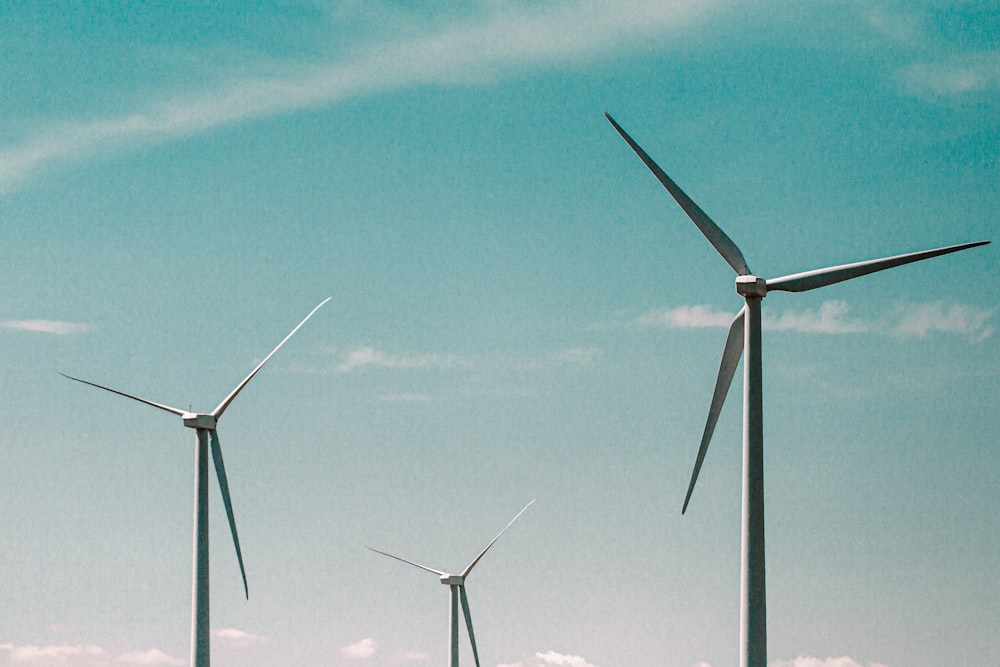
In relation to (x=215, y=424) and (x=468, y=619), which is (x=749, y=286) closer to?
(x=215, y=424)

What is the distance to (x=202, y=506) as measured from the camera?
5488 centimetres

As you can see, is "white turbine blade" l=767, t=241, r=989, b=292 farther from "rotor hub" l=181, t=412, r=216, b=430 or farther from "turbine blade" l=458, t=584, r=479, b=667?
"turbine blade" l=458, t=584, r=479, b=667

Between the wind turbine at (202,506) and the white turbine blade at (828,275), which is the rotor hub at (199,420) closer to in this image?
the wind turbine at (202,506)

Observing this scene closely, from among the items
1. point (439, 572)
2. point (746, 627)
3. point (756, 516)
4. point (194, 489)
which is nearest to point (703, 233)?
point (756, 516)

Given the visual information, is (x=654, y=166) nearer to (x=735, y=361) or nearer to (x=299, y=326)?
A: (x=735, y=361)

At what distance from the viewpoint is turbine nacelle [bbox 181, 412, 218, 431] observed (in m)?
56.2

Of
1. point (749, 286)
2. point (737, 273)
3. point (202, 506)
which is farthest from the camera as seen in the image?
point (202, 506)

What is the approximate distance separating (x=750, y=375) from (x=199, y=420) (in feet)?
90.8

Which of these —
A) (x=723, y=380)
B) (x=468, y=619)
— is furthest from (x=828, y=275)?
(x=468, y=619)

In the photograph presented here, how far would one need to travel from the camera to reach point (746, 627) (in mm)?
34562

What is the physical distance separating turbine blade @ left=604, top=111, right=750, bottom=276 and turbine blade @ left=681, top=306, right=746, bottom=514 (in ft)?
6.75

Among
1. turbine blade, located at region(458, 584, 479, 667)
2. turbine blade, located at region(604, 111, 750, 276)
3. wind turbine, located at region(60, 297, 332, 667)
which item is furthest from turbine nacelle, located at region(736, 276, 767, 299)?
turbine blade, located at region(458, 584, 479, 667)

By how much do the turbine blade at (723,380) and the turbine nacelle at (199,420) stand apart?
2274 cm

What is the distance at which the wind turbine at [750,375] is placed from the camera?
114ft
